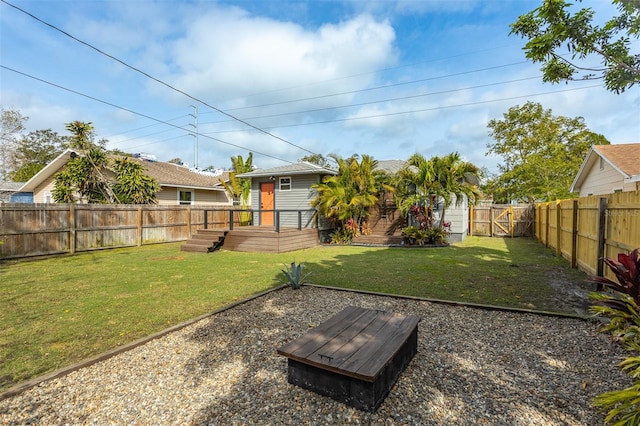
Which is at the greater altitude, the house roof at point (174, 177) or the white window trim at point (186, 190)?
the house roof at point (174, 177)

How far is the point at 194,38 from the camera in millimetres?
11922

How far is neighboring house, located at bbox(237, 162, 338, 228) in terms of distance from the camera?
14078 millimetres

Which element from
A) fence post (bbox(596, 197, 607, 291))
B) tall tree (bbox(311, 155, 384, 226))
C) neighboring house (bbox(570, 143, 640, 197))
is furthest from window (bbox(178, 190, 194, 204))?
neighboring house (bbox(570, 143, 640, 197))

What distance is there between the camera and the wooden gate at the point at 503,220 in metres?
15.5

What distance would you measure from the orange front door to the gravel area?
11479mm

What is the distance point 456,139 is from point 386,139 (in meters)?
7.36

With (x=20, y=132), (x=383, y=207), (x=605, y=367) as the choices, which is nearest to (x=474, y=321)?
(x=605, y=367)

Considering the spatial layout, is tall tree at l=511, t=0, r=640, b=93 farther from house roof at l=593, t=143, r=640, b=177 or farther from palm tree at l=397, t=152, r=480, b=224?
house roof at l=593, t=143, r=640, b=177

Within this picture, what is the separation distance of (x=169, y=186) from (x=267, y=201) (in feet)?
22.2

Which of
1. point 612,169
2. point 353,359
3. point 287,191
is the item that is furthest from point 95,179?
point 612,169

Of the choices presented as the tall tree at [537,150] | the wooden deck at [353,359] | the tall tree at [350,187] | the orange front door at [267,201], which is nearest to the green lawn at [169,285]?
the wooden deck at [353,359]

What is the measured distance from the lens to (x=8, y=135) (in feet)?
87.5

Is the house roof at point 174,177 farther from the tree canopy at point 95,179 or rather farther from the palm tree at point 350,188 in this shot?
the palm tree at point 350,188

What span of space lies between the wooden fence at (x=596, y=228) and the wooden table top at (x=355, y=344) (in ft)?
12.6
